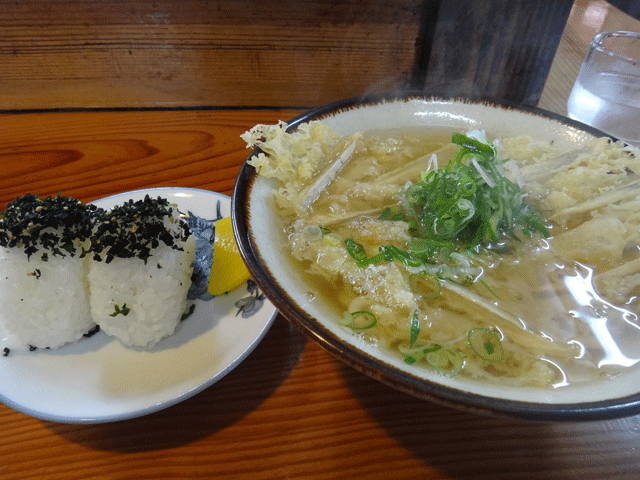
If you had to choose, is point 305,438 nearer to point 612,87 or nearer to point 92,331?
point 92,331

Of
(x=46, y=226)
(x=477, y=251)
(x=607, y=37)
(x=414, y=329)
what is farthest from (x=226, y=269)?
(x=607, y=37)

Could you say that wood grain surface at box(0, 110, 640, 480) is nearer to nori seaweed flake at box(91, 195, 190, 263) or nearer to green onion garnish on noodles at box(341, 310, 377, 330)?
green onion garnish on noodles at box(341, 310, 377, 330)

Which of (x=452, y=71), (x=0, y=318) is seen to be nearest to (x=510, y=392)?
(x=0, y=318)

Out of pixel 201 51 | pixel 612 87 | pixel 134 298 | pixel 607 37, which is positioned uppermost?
pixel 607 37

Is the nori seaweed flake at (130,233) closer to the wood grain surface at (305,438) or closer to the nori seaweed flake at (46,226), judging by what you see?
the nori seaweed flake at (46,226)

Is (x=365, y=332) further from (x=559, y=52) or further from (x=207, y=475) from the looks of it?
(x=559, y=52)

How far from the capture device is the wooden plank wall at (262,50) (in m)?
2.58

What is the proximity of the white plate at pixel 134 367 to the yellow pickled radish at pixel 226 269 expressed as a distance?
0.14ft

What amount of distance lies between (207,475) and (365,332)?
0.60 m

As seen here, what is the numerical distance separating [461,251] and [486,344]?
0.37 meters

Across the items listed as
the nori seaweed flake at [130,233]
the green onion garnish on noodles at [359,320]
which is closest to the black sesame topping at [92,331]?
the nori seaweed flake at [130,233]

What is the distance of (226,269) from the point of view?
5.50 feet

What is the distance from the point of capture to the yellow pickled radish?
1.66 metres

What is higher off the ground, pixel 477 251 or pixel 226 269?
pixel 477 251
